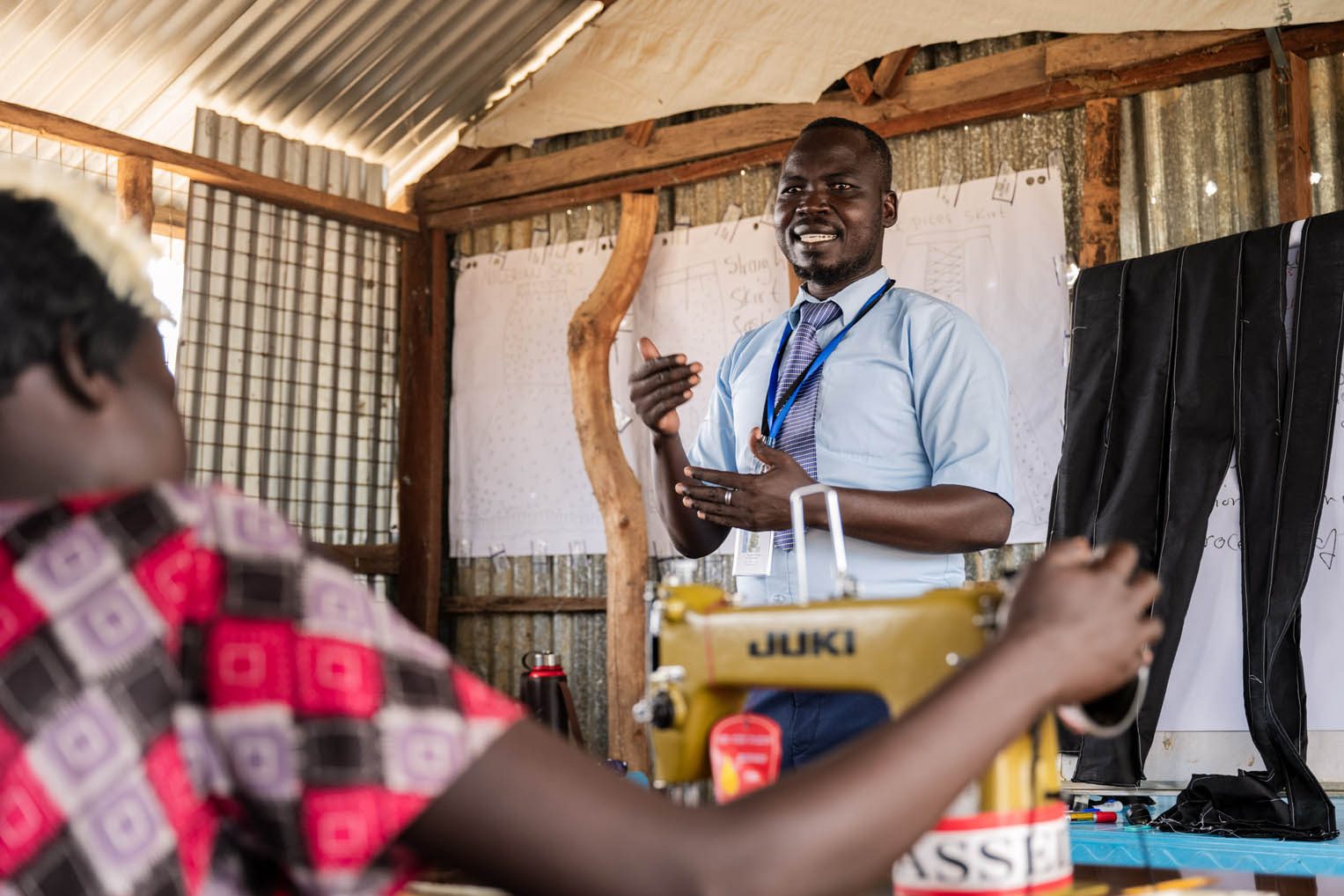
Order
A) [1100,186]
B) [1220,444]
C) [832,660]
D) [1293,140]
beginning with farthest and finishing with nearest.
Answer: [1100,186] → [1293,140] → [1220,444] → [832,660]

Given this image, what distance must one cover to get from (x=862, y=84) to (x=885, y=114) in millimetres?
163

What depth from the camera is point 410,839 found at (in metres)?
0.71

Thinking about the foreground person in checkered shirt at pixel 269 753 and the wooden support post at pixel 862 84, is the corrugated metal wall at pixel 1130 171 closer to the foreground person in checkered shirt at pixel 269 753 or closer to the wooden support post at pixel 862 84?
the wooden support post at pixel 862 84

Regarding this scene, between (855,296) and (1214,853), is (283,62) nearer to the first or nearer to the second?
(855,296)

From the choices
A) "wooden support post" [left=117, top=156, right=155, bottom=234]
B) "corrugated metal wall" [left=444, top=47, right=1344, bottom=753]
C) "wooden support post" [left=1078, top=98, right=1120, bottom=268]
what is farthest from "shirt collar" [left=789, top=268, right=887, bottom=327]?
"wooden support post" [left=117, top=156, right=155, bottom=234]

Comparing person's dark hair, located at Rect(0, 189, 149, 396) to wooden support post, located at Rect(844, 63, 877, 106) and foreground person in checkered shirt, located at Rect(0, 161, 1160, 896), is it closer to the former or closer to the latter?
foreground person in checkered shirt, located at Rect(0, 161, 1160, 896)

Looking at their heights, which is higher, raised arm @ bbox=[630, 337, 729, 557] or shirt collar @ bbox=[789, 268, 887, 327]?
shirt collar @ bbox=[789, 268, 887, 327]

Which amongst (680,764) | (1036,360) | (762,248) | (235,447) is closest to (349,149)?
(235,447)

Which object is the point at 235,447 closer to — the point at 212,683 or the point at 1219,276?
the point at 1219,276

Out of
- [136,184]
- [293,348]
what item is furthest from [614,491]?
[136,184]

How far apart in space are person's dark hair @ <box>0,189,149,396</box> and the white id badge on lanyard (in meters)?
1.23

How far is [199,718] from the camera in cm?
71

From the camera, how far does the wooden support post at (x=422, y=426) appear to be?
6.57 meters

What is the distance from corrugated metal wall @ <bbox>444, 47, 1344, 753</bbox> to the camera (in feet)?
15.3
